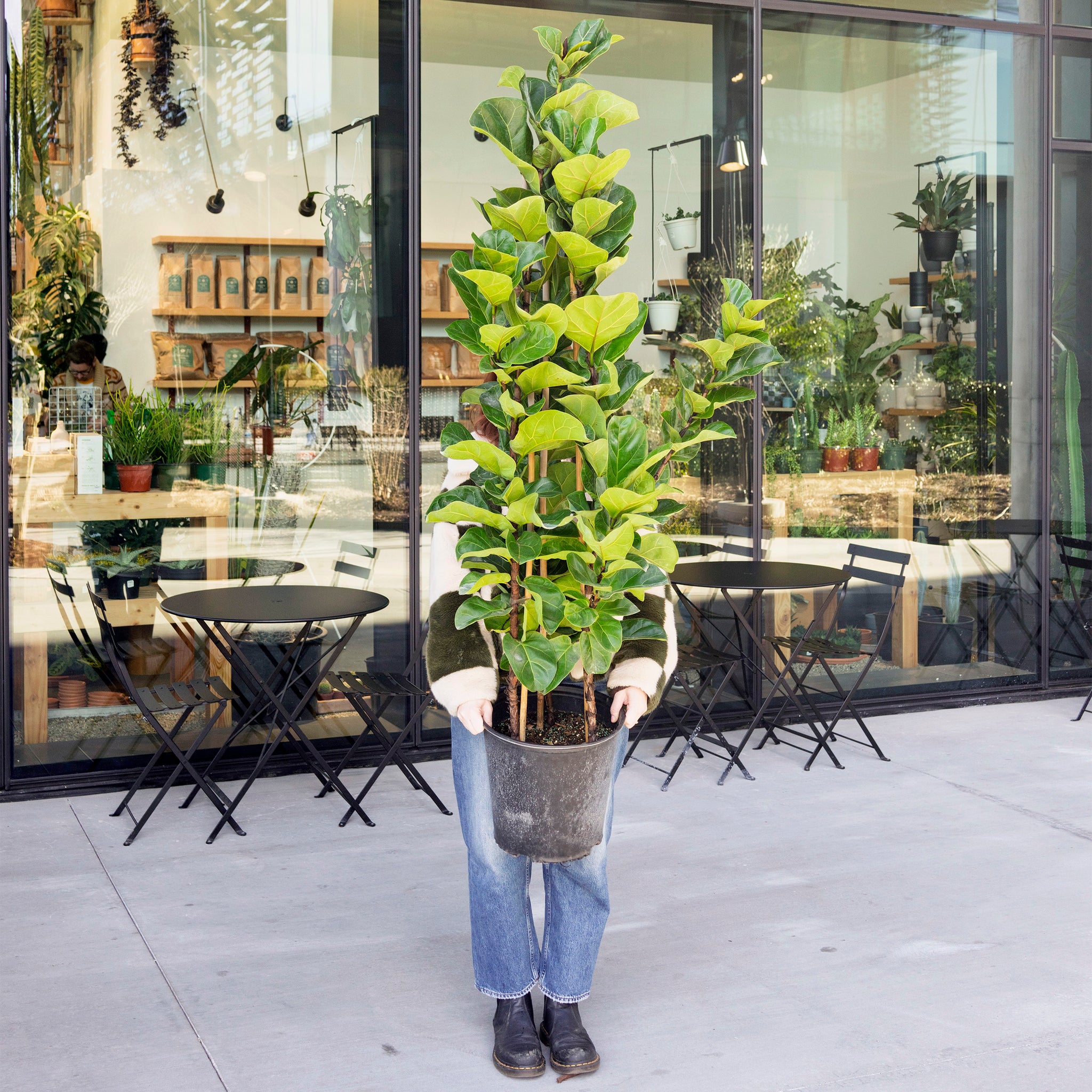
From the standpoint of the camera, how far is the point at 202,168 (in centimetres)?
486

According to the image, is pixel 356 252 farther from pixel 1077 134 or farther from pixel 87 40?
pixel 1077 134

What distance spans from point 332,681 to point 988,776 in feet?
8.20

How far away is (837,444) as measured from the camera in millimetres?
5906

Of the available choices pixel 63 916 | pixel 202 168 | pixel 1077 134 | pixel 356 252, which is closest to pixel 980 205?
pixel 1077 134

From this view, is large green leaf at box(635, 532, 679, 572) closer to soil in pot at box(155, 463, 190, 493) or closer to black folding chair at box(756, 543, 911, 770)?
black folding chair at box(756, 543, 911, 770)

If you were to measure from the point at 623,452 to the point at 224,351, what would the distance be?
9.75ft

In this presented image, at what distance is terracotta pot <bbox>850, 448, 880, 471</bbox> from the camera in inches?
235

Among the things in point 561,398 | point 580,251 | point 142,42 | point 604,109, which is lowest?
point 561,398

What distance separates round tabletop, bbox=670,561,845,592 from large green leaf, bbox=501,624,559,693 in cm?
242

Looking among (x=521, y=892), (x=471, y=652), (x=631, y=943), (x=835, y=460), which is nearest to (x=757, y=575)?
(x=835, y=460)

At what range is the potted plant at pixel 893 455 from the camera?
19.7 feet

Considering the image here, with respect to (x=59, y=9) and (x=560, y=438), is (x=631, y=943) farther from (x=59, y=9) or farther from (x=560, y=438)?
(x=59, y=9)

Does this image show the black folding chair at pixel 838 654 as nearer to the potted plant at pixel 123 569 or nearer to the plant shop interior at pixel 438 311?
the plant shop interior at pixel 438 311

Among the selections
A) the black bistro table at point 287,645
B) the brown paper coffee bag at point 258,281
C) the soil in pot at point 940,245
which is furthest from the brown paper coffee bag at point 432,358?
the soil in pot at point 940,245
